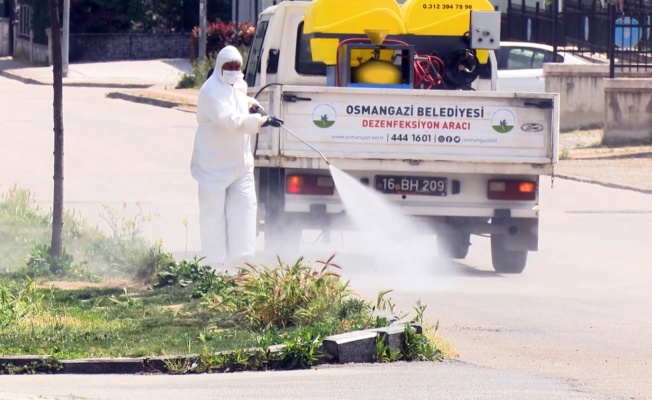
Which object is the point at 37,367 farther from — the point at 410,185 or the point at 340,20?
the point at 340,20

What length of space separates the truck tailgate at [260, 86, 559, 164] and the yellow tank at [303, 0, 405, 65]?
121cm

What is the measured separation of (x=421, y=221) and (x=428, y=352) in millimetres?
4431

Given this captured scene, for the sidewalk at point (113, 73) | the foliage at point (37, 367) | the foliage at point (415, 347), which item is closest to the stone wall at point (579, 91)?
the sidewalk at point (113, 73)

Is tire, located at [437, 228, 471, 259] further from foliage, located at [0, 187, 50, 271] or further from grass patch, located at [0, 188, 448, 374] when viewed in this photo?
foliage, located at [0, 187, 50, 271]

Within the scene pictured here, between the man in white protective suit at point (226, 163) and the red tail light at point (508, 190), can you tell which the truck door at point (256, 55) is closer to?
the red tail light at point (508, 190)

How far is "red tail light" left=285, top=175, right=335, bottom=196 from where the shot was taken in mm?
11758

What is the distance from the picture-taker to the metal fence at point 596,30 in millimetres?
26156

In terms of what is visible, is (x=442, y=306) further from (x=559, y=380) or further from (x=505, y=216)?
(x=559, y=380)

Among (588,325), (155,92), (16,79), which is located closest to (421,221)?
(588,325)

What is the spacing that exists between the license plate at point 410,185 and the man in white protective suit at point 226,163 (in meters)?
1.75

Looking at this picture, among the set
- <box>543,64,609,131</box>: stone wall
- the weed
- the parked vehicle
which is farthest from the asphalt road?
<box>543,64,609,131</box>: stone wall

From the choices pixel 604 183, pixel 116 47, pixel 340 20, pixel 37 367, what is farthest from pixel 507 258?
pixel 116 47

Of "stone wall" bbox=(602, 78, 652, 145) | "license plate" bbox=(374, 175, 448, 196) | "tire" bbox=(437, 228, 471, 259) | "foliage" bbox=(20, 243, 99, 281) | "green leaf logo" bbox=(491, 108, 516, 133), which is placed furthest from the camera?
"stone wall" bbox=(602, 78, 652, 145)

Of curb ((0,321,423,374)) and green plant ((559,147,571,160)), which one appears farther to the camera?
green plant ((559,147,571,160))
